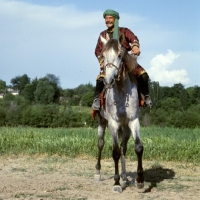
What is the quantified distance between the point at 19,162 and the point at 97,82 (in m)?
4.62

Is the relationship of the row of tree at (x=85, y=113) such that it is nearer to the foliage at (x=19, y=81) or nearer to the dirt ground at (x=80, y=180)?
the dirt ground at (x=80, y=180)

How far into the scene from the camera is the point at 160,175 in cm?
876

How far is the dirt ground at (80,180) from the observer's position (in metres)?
6.40

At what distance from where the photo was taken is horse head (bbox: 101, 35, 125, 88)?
5.75 m

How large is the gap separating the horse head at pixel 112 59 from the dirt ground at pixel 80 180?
6.10 ft

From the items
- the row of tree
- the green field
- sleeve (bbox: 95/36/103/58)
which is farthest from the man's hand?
the row of tree

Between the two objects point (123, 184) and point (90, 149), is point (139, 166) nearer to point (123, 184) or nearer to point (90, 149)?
point (123, 184)

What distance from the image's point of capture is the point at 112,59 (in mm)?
5941

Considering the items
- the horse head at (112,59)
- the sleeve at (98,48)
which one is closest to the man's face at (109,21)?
the sleeve at (98,48)

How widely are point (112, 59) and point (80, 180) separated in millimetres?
2918

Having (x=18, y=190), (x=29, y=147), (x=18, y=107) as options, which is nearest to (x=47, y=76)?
(x=18, y=107)

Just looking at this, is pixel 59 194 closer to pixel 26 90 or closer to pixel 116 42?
pixel 116 42

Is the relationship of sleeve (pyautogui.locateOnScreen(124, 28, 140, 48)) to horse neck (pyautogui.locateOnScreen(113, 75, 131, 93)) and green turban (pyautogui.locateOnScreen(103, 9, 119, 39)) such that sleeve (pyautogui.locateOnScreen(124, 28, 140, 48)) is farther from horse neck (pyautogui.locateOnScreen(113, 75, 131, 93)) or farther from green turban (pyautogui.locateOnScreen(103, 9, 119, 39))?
horse neck (pyautogui.locateOnScreen(113, 75, 131, 93))

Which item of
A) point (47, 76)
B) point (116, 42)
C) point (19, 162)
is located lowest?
point (19, 162)
